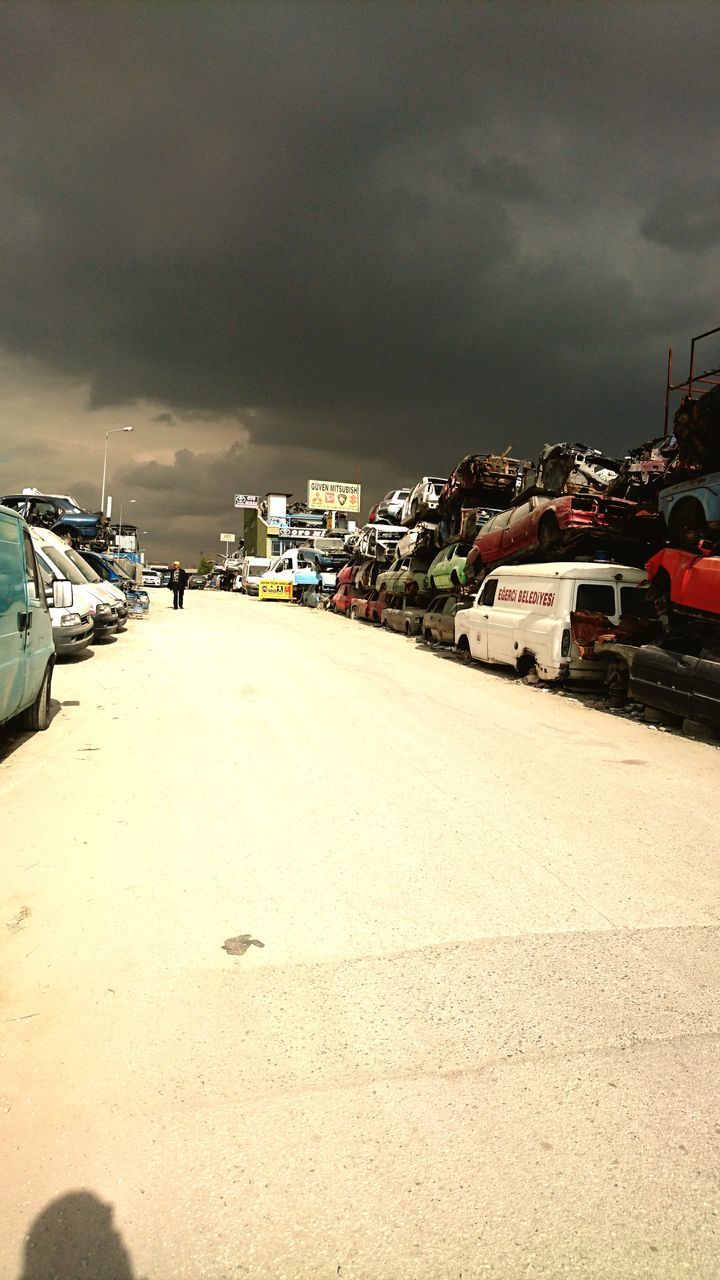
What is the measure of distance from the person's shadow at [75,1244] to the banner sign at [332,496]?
95.1 m

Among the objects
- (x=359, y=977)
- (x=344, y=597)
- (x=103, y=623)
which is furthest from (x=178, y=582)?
(x=359, y=977)

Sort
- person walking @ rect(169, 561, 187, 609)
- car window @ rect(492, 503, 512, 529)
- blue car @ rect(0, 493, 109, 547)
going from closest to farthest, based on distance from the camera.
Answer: car window @ rect(492, 503, 512, 529) < blue car @ rect(0, 493, 109, 547) < person walking @ rect(169, 561, 187, 609)

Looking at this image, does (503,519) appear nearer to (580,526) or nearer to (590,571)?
(580,526)

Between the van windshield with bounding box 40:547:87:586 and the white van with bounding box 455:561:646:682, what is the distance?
7807mm

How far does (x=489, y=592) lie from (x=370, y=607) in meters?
11.9

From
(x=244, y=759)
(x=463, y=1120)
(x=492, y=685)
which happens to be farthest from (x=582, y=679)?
(x=463, y=1120)

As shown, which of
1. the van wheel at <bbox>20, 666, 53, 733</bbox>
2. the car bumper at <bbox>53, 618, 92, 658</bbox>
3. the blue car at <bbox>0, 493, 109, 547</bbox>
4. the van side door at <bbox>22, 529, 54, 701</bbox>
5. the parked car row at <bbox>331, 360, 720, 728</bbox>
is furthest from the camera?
the blue car at <bbox>0, 493, 109, 547</bbox>

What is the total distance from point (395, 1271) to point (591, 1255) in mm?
510

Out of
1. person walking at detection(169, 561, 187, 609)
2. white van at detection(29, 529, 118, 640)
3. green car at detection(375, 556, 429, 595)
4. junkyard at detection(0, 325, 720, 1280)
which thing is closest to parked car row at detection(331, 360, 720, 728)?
junkyard at detection(0, 325, 720, 1280)

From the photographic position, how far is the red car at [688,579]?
8930 mm

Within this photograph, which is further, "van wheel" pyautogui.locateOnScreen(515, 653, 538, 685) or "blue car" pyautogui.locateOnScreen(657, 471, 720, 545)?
"van wheel" pyautogui.locateOnScreen(515, 653, 538, 685)

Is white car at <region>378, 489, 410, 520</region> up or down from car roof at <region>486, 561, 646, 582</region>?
up

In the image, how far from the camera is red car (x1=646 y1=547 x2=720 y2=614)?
893 centimetres

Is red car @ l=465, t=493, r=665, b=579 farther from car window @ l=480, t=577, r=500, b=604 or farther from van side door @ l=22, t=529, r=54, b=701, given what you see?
van side door @ l=22, t=529, r=54, b=701
